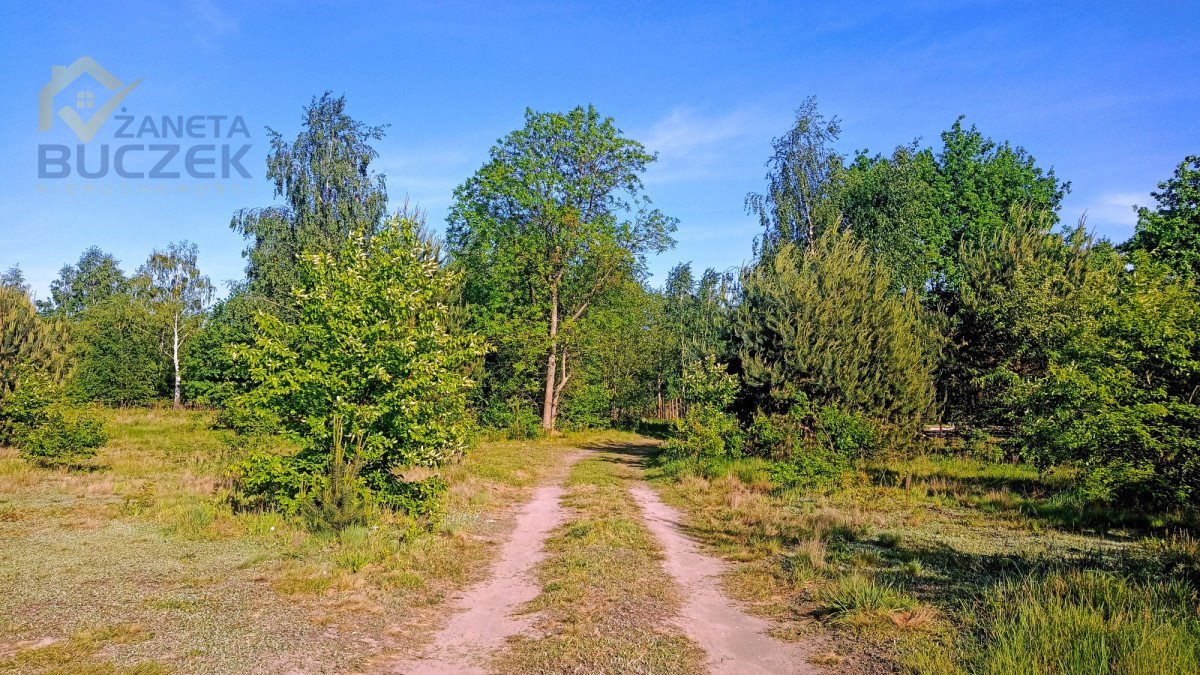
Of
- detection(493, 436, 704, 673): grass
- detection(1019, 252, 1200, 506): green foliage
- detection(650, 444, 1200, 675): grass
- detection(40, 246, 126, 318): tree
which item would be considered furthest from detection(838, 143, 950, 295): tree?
detection(40, 246, 126, 318): tree

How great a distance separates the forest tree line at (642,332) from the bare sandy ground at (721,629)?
4610 millimetres

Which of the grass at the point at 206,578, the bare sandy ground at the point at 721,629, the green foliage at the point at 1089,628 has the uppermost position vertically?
the green foliage at the point at 1089,628

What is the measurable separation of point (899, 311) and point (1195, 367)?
42.2ft

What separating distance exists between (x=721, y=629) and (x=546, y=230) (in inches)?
1140

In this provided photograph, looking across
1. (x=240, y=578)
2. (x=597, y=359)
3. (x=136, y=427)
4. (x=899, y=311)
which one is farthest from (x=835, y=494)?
(x=136, y=427)

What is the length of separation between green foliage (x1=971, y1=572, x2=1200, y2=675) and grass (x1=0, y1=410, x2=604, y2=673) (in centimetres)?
576

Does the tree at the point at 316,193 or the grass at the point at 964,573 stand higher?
the tree at the point at 316,193

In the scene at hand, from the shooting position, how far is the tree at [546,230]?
1332 inches

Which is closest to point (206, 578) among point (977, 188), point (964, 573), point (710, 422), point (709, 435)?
point (964, 573)

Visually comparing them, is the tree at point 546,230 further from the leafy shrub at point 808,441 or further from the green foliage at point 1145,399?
the green foliage at point 1145,399

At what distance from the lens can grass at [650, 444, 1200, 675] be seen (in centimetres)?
589

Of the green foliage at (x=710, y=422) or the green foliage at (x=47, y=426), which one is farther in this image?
the green foliage at (x=710, y=422)

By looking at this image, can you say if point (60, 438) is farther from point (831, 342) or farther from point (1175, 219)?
point (1175, 219)

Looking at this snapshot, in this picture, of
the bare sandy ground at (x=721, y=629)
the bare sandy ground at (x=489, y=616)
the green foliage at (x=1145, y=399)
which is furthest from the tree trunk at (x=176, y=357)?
the green foliage at (x=1145, y=399)
